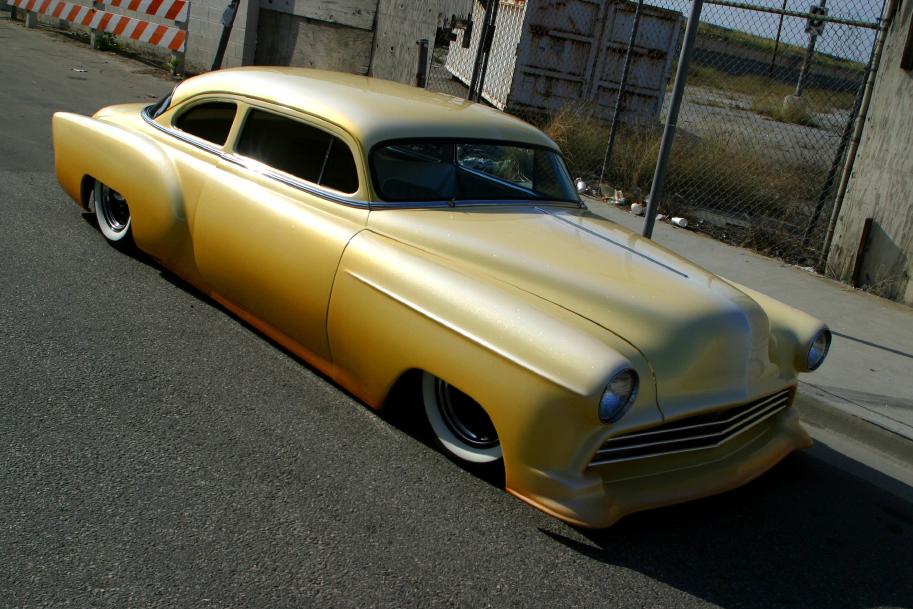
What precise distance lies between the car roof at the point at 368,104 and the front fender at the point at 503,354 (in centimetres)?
73

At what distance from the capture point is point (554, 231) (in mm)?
3701


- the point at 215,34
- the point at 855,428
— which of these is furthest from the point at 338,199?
the point at 215,34

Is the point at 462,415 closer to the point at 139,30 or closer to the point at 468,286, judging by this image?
→ the point at 468,286

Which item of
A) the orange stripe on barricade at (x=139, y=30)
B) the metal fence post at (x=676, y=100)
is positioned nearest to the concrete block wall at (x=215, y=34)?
the orange stripe on barricade at (x=139, y=30)

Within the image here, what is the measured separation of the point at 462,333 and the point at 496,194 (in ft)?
4.23

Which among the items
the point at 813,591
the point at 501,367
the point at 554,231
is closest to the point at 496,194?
the point at 554,231

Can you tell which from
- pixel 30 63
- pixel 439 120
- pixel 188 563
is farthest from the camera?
pixel 30 63

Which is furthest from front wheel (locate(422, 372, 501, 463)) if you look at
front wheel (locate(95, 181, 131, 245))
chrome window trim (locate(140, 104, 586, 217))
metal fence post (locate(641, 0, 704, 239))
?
front wheel (locate(95, 181, 131, 245))

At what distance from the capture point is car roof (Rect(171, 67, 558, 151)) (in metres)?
3.78

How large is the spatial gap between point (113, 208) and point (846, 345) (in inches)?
193

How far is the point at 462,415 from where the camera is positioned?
3238 millimetres

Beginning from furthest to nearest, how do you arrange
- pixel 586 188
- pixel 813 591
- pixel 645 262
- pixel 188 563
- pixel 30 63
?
pixel 30 63
pixel 586 188
pixel 645 262
pixel 813 591
pixel 188 563

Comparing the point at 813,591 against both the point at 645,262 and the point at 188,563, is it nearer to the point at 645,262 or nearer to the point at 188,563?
the point at 645,262

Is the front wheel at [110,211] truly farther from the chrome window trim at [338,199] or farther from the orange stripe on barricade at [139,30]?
the orange stripe on barricade at [139,30]
